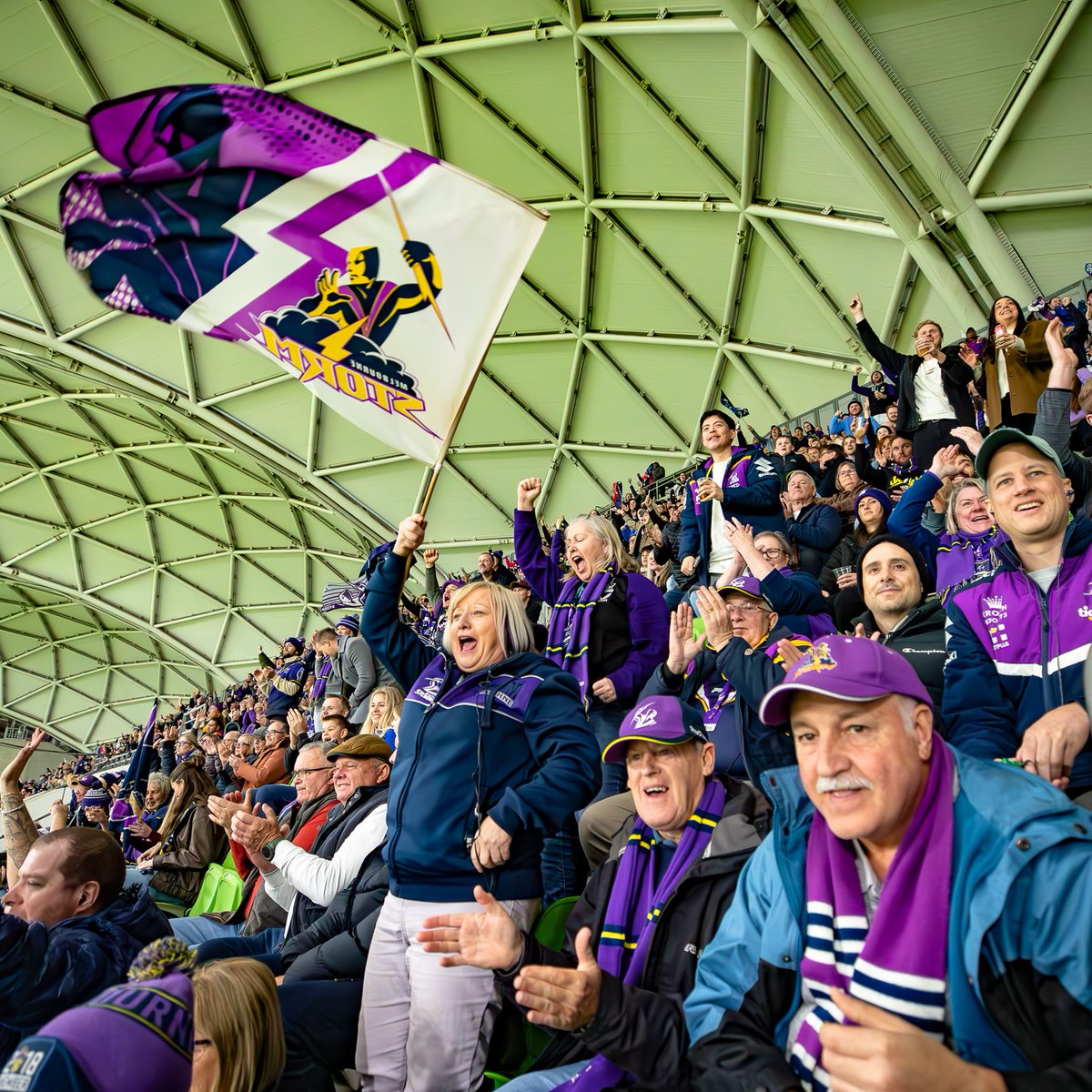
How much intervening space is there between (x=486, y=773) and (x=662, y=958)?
87 centimetres

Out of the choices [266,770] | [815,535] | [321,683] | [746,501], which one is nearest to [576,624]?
[746,501]

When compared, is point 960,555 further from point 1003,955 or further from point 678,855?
point 1003,955

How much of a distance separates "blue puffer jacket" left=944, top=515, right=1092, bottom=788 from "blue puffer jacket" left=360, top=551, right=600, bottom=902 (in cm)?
126

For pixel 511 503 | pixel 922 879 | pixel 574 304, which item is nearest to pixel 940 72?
pixel 574 304

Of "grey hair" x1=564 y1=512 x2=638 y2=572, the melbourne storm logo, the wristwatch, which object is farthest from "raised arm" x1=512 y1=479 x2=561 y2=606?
the wristwatch

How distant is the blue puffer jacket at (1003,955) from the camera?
1572mm

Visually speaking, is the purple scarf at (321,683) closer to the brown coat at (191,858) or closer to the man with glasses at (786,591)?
the brown coat at (191,858)

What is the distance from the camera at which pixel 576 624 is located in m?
4.95

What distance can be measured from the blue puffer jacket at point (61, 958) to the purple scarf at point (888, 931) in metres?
2.11

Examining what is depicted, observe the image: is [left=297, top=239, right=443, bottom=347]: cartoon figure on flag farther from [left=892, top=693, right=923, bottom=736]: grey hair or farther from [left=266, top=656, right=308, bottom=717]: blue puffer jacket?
[left=266, top=656, right=308, bottom=717]: blue puffer jacket

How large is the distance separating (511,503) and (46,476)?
51.6ft

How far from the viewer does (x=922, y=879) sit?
175 centimetres

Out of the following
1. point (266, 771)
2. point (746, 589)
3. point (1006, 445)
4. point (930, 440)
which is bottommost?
point (266, 771)

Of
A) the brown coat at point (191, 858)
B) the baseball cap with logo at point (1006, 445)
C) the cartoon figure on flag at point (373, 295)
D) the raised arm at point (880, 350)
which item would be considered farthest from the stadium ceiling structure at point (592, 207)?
the baseball cap with logo at point (1006, 445)
